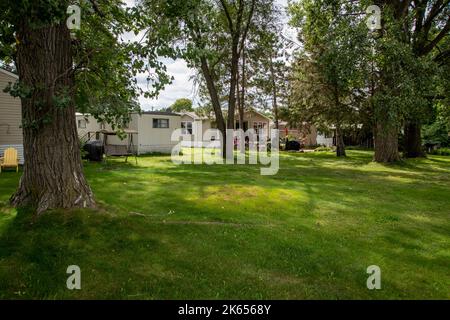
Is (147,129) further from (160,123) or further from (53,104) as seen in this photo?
(53,104)

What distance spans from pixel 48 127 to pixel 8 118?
11.8 metres

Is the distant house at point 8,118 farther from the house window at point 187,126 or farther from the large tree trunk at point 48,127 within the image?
the house window at point 187,126

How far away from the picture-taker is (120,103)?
228 inches

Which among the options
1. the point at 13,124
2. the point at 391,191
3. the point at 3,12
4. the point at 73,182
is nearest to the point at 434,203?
the point at 391,191

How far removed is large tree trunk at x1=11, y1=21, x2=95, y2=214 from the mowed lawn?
43cm

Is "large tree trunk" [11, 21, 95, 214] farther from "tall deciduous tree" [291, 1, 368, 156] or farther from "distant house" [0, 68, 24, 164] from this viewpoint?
"distant house" [0, 68, 24, 164]

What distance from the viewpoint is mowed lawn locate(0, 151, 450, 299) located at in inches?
160

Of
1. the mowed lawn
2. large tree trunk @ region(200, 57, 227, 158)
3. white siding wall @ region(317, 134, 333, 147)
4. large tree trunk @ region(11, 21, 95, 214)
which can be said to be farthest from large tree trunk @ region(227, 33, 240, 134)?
white siding wall @ region(317, 134, 333, 147)

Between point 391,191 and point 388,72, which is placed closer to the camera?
point 391,191

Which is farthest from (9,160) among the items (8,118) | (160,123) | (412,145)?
(412,145)

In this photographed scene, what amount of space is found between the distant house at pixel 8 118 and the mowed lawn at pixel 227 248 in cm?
780

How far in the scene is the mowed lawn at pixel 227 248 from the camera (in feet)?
13.3
